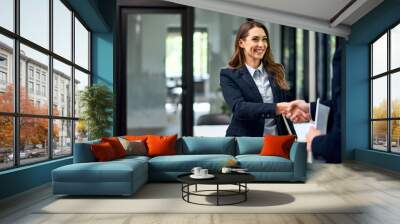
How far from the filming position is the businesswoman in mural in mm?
7293

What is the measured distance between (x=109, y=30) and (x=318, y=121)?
456 centimetres

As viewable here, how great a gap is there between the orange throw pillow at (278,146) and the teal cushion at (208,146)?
57 cm

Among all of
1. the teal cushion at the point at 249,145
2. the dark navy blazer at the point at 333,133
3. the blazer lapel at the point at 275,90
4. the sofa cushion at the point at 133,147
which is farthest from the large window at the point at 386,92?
the sofa cushion at the point at 133,147

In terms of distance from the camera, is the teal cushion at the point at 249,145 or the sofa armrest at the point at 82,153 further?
the teal cushion at the point at 249,145

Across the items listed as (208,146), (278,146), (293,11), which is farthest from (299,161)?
(293,11)

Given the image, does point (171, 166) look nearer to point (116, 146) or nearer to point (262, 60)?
point (116, 146)

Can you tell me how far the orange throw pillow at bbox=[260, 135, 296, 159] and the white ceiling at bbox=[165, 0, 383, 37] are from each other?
104 inches

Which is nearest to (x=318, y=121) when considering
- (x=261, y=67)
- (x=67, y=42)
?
(x=261, y=67)

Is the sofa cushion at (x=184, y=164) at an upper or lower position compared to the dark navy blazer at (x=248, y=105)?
lower

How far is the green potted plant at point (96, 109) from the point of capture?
7.69 meters

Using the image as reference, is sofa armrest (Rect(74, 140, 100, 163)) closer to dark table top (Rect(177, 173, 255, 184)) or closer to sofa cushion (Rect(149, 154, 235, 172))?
sofa cushion (Rect(149, 154, 235, 172))

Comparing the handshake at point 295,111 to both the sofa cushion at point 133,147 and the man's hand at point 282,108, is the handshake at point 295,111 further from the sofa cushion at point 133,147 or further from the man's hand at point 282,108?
the sofa cushion at point 133,147

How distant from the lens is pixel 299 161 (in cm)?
606

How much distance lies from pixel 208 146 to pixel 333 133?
3.53 m
